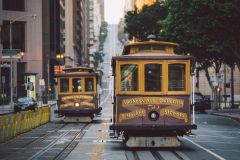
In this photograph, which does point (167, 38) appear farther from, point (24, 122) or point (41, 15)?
point (41, 15)

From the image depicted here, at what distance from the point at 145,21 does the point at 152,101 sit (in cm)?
6352

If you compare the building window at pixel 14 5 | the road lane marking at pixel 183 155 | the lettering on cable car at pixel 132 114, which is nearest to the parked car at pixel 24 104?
the building window at pixel 14 5

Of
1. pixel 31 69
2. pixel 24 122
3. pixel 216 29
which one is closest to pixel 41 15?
pixel 31 69

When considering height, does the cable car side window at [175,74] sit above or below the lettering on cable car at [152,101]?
above

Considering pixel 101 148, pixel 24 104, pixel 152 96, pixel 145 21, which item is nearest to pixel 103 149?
pixel 101 148

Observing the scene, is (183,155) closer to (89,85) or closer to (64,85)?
(89,85)

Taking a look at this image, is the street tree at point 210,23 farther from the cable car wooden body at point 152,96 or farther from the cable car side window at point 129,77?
the cable car side window at point 129,77

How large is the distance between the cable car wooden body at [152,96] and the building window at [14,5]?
7074 centimetres

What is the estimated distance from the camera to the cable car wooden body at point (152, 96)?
61.6 ft

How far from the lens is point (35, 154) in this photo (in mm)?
18047

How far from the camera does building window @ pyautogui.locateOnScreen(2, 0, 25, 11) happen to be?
8762 cm

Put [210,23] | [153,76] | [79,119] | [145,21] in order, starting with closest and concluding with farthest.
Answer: [153,76] < [210,23] < [79,119] < [145,21]

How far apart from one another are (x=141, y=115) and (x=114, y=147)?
185cm

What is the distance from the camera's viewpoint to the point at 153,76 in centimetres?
1905
